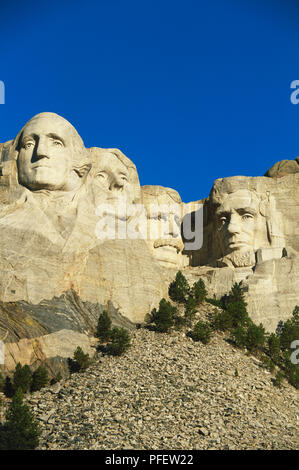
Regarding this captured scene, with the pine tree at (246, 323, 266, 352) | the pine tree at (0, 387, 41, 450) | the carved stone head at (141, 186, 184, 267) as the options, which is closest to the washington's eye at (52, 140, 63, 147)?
the carved stone head at (141, 186, 184, 267)

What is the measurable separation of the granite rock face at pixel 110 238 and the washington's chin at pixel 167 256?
0.13 feet

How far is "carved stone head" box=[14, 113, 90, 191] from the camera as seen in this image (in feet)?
71.1

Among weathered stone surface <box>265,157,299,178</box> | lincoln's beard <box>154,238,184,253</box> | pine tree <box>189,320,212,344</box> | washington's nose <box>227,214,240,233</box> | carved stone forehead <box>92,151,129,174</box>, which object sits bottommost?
pine tree <box>189,320,212,344</box>

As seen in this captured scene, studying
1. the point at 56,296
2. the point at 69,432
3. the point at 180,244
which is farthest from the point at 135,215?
the point at 69,432

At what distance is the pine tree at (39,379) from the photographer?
17.5m

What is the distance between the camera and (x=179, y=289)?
920 inches

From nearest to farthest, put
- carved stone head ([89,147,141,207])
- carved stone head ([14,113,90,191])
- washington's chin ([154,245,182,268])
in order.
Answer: carved stone head ([14,113,90,191]), carved stone head ([89,147,141,207]), washington's chin ([154,245,182,268])

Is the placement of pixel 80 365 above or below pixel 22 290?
below

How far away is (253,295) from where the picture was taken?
23.8 meters

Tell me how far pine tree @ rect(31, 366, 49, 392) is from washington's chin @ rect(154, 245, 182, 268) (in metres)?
9.46

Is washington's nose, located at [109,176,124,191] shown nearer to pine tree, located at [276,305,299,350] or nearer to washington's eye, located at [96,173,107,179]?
washington's eye, located at [96,173,107,179]

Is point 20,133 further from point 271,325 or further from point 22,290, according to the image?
point 271,325

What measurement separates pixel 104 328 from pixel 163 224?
306 inches
